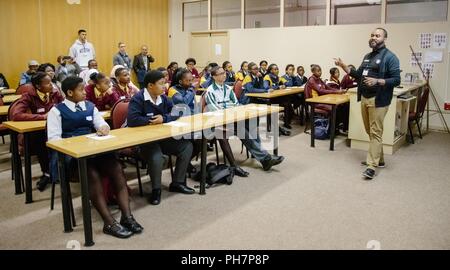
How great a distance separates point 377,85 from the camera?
4297 millimetres

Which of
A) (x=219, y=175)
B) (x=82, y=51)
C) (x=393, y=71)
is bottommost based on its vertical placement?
(x=219, y=175)

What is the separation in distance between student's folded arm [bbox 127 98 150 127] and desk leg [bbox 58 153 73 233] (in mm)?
808

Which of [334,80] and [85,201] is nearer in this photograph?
[85,201]

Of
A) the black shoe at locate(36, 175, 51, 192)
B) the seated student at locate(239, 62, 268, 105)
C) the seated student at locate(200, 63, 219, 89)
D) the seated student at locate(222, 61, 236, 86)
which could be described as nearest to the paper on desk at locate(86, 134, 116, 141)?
the black shoe at locate(36, 175, 51, 192)

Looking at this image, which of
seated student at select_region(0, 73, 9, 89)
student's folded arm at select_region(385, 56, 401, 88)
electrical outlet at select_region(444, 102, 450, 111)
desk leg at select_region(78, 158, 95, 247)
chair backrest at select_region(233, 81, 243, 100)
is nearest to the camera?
desk leg at select_region(78, 158, 95, 247)

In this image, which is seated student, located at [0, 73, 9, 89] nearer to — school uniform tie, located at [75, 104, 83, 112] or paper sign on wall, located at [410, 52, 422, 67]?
school uniform tie, located at [75, 104, 83, 112]

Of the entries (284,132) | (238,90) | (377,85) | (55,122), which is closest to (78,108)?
(55,122)

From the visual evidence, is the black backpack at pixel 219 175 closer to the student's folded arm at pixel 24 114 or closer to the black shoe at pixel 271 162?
the black shoe at pixel 271 162

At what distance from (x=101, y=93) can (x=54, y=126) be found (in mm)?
1517

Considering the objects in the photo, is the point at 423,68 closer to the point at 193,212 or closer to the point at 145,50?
the point at 193,212

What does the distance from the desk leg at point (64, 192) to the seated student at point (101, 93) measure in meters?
1.81

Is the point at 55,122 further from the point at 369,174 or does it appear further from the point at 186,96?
the point at 369,174

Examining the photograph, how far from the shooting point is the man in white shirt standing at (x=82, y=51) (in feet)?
28.6

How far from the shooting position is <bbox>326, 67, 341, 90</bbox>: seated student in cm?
717
